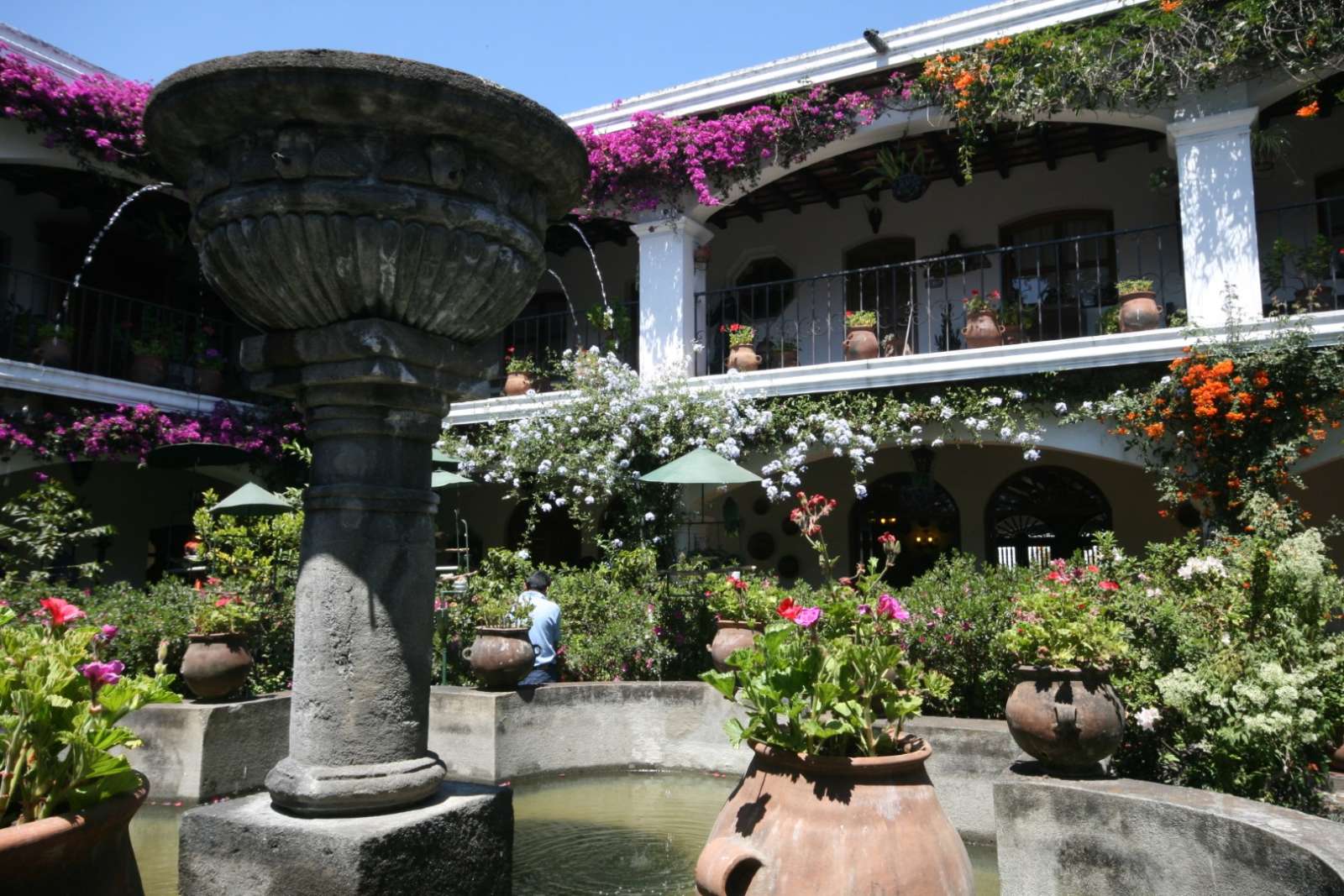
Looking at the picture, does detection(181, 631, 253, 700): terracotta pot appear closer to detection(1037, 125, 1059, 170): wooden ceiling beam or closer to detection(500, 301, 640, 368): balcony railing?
detection(500, 301, 640, 368): balcony railing

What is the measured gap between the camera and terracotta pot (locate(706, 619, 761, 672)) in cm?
718

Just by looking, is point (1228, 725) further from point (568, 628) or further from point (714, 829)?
point (568, 628)

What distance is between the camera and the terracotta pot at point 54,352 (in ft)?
35.2

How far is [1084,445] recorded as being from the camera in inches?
363

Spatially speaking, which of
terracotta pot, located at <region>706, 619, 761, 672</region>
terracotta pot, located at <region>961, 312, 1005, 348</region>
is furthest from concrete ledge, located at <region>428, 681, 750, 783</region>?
terracotta pot, located at <region>961, 312, 1005, 348</region>

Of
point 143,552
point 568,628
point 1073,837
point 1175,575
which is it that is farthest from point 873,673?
point 143,552

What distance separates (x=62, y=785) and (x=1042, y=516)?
11822mm

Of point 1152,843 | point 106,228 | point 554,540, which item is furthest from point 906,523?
point 106,228

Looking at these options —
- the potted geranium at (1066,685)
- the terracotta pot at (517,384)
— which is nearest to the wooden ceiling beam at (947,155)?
the terracotta pot at (517,384)

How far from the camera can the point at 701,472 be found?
8.64 m

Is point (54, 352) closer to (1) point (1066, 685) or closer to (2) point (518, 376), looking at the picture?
(2) point (518, 376)

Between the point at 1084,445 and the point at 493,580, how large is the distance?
18.7 feet

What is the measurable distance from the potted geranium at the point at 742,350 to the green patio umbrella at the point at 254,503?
495 centimetres

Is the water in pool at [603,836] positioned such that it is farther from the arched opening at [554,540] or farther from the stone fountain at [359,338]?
the arched opening at [554,540]
